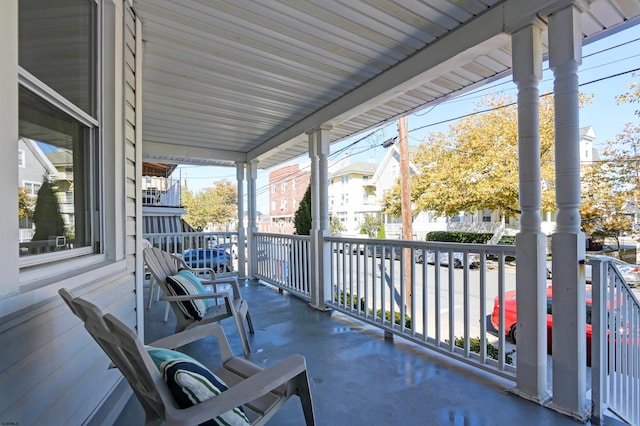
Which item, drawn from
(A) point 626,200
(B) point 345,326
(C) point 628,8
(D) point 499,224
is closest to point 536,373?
(B) point 345,326

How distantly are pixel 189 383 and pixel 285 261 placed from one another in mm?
3994

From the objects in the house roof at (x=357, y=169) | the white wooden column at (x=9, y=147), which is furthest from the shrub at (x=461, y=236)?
the white wooden column at (x=9, y=147)

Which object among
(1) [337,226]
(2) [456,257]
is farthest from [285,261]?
(1) [337,226]

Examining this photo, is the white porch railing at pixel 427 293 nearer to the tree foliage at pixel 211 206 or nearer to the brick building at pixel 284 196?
the brick building at pixel 284 196

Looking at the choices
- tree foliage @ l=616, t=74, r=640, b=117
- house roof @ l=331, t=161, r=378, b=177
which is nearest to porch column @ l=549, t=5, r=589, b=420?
tree foliage @ l=616, t=74, r=640, b=117

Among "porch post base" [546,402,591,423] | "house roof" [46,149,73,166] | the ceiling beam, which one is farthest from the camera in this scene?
the ceiling beam

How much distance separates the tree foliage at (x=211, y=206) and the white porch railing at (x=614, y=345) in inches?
1093

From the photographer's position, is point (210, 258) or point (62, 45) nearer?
point (62, 45)

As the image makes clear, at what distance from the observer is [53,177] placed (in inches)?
52.9

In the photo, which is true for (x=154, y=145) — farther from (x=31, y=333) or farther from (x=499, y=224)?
(x=499, y=224)

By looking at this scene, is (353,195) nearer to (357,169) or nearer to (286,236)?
(357,169)

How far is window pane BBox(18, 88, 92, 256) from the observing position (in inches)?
45.3

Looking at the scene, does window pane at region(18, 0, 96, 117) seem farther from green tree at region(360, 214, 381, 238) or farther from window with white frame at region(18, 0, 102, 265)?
green tree at region(360, 214, 381, 238)

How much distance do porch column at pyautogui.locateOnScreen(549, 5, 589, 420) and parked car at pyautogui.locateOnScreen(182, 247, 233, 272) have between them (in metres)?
5.35
